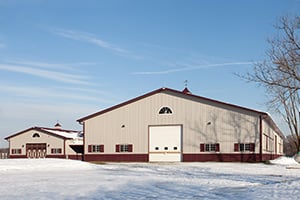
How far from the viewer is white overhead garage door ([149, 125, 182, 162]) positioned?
35500 mm

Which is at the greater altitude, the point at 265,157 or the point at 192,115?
the point at 192,115

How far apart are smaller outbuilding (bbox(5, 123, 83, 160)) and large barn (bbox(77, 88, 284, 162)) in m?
7.97

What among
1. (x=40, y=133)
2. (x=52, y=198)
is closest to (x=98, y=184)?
(x=52, y=198)

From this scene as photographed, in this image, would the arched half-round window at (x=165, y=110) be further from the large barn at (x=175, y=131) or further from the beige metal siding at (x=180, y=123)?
the beige metal siding at (x=180, y=123)

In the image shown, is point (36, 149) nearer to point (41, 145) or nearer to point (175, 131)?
point (41, 145)

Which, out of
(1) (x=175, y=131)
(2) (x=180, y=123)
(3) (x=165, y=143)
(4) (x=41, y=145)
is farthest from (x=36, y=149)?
(2) (x=180, y=123)

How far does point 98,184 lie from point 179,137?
2027 cm

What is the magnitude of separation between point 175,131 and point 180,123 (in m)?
0.77

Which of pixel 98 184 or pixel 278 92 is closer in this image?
pixel 98 184

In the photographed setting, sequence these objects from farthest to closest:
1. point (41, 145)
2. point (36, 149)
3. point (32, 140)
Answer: point (32, 140) < point (41, 145) < point (36, 149)

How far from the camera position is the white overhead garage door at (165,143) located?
35.5 meters

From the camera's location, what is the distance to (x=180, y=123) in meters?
35.4

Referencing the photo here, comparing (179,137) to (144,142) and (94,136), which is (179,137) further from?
(94,136)

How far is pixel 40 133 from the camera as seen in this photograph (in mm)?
46969
